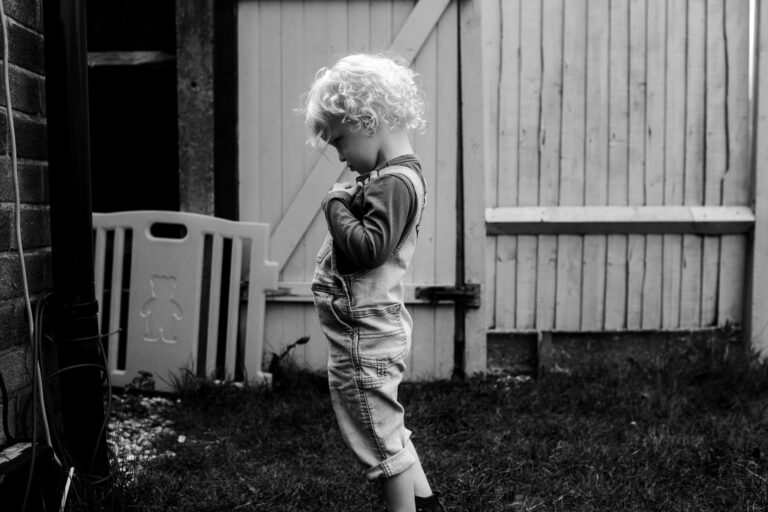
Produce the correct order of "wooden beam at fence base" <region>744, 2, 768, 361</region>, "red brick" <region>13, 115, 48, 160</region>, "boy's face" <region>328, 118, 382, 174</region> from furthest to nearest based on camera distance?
"wooden beam at fence base" <region>744, 2, 768, 361</region> < "red brick" <region>13, 115, 48, 160</region> < "boy's face" <region>328, 118, 382, 174</region>

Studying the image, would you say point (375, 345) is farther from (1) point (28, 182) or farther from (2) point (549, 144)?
(2) point (549, 144)

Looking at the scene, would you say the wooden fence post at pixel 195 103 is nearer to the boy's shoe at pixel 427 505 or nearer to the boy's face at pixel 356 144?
the boy's face at pixel 356 144

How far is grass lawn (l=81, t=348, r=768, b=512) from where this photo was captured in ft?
8.06

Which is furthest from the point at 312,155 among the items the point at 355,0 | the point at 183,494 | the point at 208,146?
the point at 183,494

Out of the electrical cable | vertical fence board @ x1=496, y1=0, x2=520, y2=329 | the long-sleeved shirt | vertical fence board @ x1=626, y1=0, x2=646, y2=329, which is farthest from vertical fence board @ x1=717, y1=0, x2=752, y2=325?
the electrical cable

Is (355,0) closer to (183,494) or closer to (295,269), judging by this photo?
(295,269)

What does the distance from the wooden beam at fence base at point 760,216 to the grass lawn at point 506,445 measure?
46cm

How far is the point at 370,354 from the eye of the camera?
6.37 feet

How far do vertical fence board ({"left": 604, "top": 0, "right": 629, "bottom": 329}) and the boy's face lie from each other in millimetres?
2650

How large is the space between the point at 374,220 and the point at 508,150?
253 centimetres

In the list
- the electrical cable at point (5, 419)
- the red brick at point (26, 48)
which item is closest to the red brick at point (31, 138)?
the red brick at point (26, 48)

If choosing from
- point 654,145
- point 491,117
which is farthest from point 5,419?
point 654,145

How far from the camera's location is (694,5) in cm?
415

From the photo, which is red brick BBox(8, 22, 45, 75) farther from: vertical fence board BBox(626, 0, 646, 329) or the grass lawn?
vertical fence board BBox(626, 0, 646, 329)
